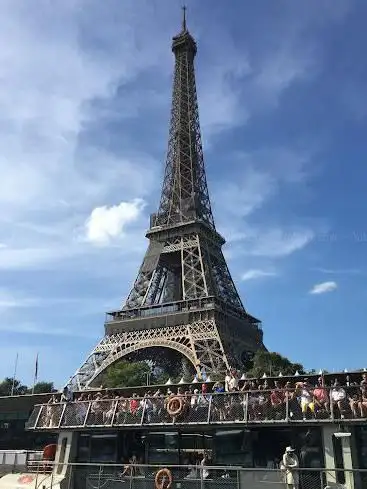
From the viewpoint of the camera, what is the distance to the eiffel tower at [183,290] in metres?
57.1

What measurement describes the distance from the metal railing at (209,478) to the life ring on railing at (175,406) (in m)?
1.75

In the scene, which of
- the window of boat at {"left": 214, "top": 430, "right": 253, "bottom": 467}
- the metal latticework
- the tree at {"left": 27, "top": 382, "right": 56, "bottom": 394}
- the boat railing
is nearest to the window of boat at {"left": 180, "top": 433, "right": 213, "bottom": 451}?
the window of boat at {"left": 214, "top": 430, "right": 253, "bottom": 467}

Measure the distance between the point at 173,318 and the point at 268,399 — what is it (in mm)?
44899

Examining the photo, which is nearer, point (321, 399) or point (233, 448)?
point (321, 399)

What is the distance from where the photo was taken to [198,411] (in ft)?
54.6

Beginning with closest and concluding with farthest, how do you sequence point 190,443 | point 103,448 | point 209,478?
point 209,478
point 190,443
point 103,448

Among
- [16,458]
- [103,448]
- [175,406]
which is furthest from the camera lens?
[16,458]

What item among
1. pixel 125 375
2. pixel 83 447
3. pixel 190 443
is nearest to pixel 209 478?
pixel 190 443

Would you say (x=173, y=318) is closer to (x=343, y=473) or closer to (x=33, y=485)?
(x=33, y=485)

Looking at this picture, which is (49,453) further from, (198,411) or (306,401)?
(306,401)

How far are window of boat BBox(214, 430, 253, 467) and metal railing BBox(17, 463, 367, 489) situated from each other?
36.8 inches

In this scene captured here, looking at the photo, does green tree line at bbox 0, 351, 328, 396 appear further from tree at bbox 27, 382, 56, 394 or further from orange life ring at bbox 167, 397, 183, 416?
tree at bbox 27, 382, 56, 394

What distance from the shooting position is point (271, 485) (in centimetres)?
1355

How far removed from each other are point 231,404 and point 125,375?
40280 millimetres
